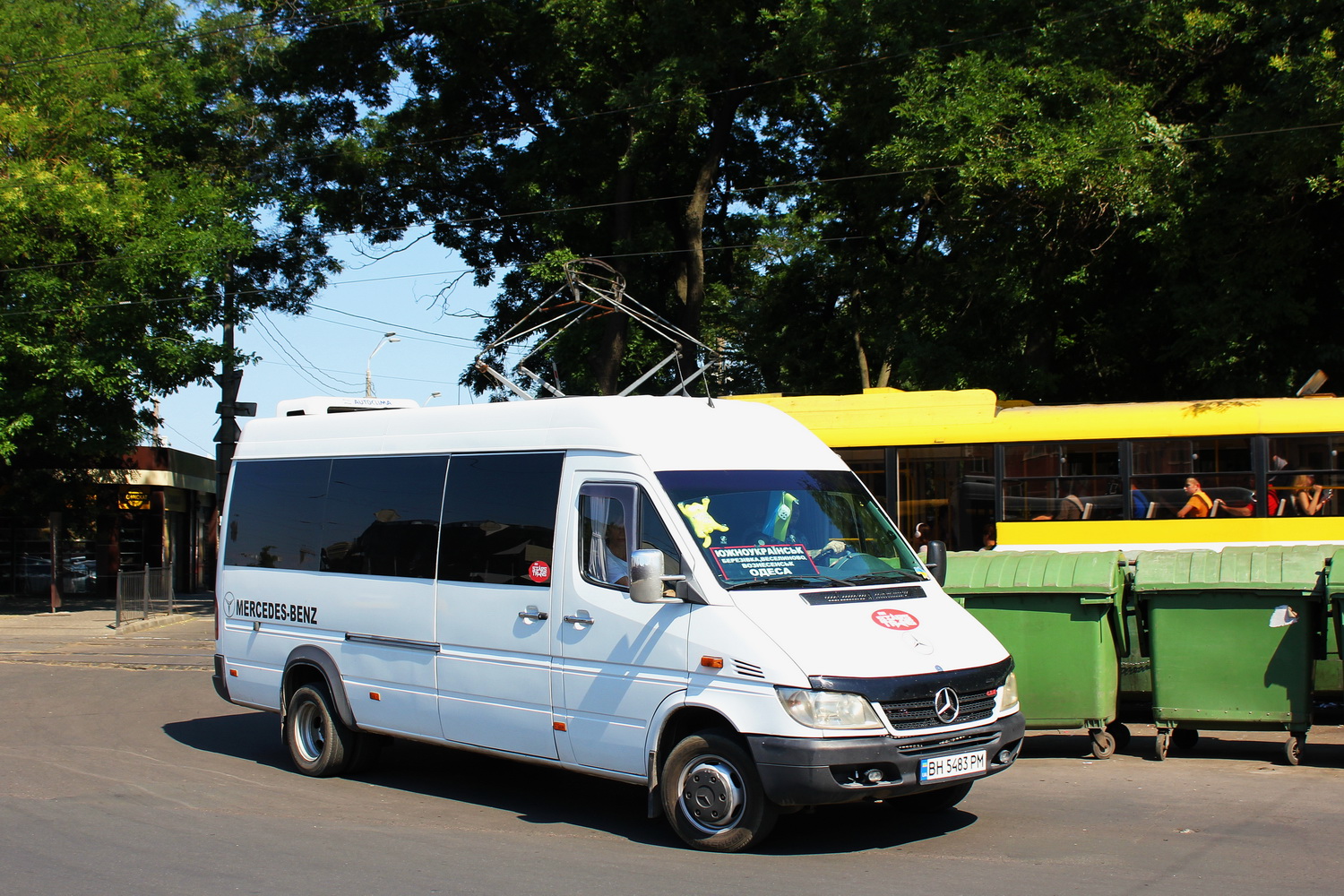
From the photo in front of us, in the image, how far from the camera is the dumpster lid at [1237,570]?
28.8ft

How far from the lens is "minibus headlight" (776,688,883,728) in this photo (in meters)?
6.04

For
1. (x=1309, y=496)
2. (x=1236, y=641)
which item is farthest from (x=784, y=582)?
(x=1309, y=496)

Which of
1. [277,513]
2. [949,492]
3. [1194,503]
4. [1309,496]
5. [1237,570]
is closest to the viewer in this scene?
[1237,570]

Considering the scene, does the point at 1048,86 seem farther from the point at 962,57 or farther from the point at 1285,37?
the point at 1285,37

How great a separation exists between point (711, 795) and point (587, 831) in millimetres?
1068

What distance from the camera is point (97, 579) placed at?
3222 centimetres

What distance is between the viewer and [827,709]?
6.04m

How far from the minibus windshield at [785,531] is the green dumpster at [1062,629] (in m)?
2.11

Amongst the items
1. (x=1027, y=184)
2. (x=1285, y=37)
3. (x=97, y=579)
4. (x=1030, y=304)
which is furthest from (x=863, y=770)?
(x=97, y=579)

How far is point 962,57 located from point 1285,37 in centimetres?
447

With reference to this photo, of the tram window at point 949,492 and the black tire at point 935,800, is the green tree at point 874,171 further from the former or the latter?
the black tire at point 935,800

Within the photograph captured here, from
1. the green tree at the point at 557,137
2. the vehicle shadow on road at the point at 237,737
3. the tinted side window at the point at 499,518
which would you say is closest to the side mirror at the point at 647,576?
the tinted side window at the point at 499,518

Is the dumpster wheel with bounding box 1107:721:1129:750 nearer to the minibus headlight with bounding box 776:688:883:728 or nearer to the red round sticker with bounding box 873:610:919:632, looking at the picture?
the red round sticker with bounding box 873:610:919:632

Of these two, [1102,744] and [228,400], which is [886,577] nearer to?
[1102,744]
